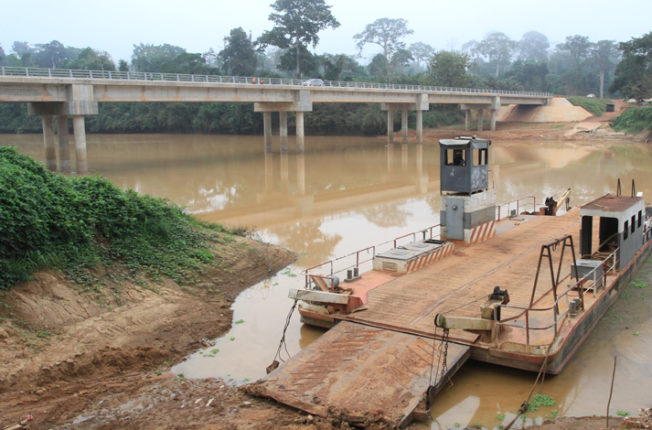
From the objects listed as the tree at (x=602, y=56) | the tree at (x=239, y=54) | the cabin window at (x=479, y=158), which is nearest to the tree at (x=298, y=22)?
the tree at (x=239, y=54)

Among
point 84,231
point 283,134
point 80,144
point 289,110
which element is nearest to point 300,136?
point 283,134

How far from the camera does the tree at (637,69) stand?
77.1 metres

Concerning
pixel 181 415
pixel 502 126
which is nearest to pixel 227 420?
pixel 181 415

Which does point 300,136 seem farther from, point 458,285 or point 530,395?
point 530,395

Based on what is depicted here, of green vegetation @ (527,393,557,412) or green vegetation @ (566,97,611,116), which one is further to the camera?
green vegetation @ (566,97,611,116)

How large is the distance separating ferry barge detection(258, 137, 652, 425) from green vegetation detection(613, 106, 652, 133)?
55.8m

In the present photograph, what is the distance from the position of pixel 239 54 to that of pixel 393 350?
9336 centimetres

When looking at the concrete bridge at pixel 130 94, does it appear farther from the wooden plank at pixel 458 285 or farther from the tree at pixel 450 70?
the wooden plank at pixel 458 285

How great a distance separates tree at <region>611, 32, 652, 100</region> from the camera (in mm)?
77125

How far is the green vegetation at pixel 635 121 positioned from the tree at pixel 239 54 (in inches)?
2175

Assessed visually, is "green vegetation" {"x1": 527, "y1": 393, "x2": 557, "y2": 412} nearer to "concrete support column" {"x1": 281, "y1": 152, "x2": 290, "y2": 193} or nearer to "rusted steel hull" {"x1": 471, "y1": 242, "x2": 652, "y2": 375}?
"rusted steel hull" {"x1": 471, "y1": 242, "x2": 652, "y2": 375}

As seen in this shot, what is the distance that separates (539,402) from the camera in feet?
32.6

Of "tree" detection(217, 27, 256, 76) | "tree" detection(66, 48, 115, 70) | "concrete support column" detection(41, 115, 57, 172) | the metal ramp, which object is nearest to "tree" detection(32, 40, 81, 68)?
"tree" detection(66, 48, 115, 70)

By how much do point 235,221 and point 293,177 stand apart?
51.7 ft
